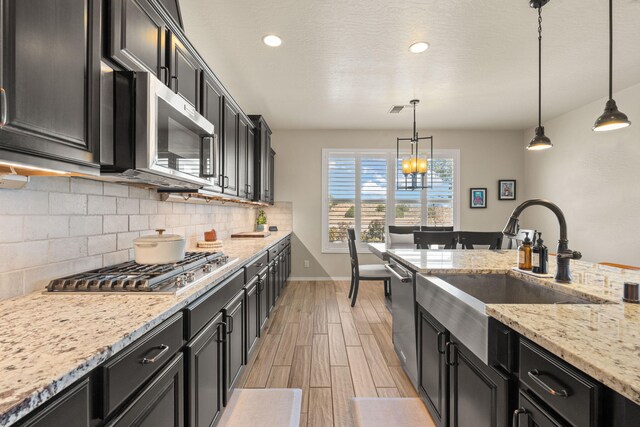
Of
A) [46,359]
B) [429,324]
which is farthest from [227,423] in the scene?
[46,359]

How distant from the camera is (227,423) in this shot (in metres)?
1.78

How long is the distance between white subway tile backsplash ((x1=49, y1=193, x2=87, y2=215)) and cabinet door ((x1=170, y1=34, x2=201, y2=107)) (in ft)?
2.48

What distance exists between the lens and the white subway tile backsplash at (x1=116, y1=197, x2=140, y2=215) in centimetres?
178

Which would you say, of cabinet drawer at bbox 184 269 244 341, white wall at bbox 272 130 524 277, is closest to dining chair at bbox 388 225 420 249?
white wall at bbox 272 130 524 277

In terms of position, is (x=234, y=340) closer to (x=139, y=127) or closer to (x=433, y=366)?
(x=433, y=366)

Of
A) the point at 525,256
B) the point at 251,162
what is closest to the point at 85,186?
the point at 525,256

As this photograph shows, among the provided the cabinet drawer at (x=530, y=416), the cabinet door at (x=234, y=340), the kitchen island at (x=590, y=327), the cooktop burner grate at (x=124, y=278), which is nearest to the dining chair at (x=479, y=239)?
the kitchen island at (x=590, y=327)

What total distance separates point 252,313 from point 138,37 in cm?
187

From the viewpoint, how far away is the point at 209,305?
4.83 ft

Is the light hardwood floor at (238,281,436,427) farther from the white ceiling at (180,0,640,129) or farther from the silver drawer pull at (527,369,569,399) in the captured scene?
the white ceiling at (180,0,640,129)

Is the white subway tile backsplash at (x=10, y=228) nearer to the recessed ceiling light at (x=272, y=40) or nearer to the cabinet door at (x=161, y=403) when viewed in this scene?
the cabinet door at (x=161, y=403)

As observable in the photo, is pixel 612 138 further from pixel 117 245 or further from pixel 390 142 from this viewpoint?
pixel 117 245

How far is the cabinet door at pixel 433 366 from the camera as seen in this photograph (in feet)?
4.90

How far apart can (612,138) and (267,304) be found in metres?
4.55
